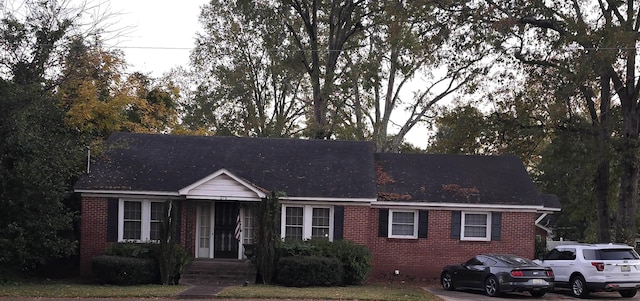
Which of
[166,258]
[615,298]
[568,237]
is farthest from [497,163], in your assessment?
[568,237]

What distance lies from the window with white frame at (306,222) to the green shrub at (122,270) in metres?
5.03

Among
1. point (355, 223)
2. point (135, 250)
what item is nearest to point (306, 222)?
point (355, 223)

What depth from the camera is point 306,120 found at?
161 ft

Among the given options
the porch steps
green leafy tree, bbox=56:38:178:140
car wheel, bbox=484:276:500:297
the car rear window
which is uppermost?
green leafy tree, bbox=56:38:178:140

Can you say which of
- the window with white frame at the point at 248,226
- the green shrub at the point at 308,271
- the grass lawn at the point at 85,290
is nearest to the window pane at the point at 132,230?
the grass lawn at the point at 85,290

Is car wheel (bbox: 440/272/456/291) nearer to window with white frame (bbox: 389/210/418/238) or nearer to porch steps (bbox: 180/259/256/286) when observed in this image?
window with white frame (bbox: 389/210/418/238)

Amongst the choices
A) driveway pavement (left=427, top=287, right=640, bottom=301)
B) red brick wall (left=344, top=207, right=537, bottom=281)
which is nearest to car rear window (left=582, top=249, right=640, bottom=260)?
driveway pavement (left=427, top=287, right=640, bottom=301)

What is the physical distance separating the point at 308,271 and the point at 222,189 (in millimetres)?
4107

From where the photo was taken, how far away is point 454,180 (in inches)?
1073

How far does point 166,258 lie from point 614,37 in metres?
16.7

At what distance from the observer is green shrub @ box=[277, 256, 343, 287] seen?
22578mm

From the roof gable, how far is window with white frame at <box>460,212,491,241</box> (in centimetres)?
757

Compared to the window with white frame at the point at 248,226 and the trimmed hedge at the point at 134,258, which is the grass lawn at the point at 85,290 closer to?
the trimmed hedge at the point at 134,258

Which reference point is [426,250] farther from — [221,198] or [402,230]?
[221,198]
